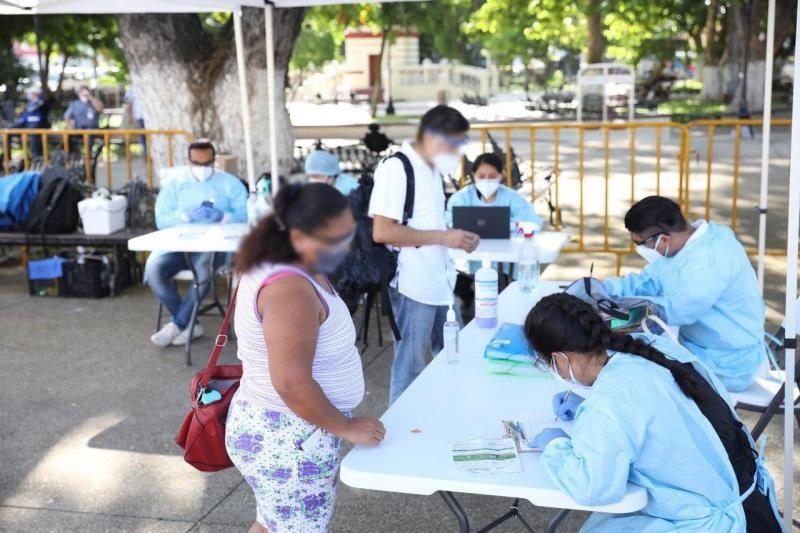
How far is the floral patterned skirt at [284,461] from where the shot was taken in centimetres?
266

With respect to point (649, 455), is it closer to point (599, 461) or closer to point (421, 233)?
point (599, 461)

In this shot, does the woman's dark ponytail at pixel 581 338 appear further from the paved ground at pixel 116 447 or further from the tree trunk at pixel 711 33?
the tree trunk at pixel 711 33

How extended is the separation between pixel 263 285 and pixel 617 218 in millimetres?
9571

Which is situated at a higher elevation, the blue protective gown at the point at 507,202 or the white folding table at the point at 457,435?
the blue protective gown at the point at 507,202

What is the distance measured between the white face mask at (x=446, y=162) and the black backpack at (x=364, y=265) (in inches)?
20.0

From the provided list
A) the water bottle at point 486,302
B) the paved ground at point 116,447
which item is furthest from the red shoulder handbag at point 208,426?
the water bottle at point 486,302

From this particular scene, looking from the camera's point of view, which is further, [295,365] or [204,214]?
[204,214]

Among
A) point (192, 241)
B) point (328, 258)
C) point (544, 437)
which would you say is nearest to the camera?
point (328, 258)

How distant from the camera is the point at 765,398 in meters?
4.06

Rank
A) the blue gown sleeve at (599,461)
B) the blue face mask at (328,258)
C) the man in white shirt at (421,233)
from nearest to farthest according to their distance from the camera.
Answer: the blue face mask at (328,258), the blue gown sleeve at (599,461), the man in white shirt at (421,233)

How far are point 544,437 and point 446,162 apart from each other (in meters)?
1.57

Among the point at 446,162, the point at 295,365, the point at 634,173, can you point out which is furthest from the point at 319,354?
the point at 634,173

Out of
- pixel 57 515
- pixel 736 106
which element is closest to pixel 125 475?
pixel 57 515

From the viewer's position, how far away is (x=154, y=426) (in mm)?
5355
